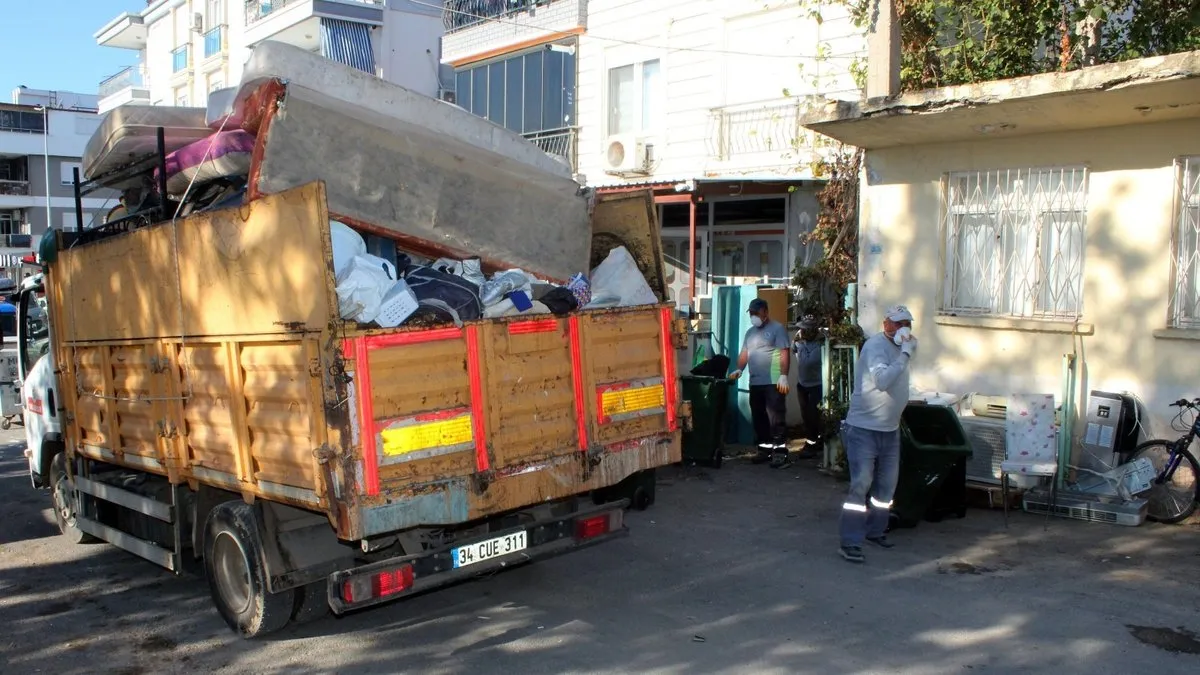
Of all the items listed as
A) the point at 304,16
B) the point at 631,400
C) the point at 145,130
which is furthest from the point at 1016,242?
the point at 304,16

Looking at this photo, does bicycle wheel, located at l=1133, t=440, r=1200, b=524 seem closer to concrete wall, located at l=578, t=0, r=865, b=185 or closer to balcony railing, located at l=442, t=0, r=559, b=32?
concrete wall, located at l=578, t=0, r=865, b=185

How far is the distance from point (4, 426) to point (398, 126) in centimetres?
1149

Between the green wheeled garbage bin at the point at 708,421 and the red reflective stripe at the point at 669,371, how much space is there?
3775 mm

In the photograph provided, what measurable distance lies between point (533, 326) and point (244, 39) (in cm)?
2970

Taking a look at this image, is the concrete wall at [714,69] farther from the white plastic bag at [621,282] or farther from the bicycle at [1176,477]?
the white plastic bag at [621,282]

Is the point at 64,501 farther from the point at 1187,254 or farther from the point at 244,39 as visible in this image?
the point at 244,39

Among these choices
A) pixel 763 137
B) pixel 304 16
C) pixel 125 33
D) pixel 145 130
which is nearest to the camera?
pixel 145 130

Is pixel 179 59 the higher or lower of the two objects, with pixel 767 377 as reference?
higher

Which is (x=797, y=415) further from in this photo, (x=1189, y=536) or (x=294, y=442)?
(x=294, y=442)

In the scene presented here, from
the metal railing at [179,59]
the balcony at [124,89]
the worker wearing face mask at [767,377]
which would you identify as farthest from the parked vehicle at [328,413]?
the balcony at [124,89]

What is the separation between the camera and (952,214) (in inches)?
358

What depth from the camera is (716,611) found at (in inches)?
227

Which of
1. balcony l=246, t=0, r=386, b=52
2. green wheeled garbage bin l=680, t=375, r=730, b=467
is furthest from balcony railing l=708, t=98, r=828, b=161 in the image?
balcony l=246, t=0, r=386, b=52

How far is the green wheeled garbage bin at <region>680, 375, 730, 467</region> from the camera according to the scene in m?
9.88
